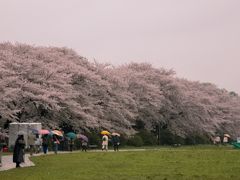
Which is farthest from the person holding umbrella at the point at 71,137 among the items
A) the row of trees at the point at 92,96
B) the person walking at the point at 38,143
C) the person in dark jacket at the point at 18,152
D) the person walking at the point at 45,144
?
the person in dark jacket at the point at 18,152

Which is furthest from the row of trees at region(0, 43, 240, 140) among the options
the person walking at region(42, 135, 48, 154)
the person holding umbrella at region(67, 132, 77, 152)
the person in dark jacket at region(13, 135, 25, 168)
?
the person in dark jacket at region(13, 135, 25, 168)

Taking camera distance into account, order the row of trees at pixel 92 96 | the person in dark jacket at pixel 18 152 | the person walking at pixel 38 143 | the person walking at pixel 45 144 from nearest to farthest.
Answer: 1. the person in dark jacket at pixel 18 152
2. the person walking at pixel 45 144
3. the person walking at pixel 38 143
4. the row of trees at pixel 92 96

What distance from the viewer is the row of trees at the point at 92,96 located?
50.9m

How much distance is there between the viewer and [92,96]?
61750mm

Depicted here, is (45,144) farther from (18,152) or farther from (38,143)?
(18,152)

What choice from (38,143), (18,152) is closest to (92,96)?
(38,143)

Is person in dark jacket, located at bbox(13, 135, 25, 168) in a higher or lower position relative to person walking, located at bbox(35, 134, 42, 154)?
lower

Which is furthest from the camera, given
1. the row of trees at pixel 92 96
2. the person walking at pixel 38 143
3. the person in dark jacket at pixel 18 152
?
the row of trees at pixel 92 96

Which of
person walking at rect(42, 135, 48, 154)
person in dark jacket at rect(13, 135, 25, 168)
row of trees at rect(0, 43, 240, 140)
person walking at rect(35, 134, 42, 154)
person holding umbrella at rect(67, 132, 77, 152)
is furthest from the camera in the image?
row of trees at rect(0, 43, 240, 140)

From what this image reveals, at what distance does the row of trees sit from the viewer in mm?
50938

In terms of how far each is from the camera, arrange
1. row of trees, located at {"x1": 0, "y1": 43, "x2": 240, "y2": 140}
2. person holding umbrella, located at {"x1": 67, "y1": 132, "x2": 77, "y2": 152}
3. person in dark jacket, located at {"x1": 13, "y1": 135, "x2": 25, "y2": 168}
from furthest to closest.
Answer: row of trees, located at {"x1": 0, "y1": 43, "x2": 240, "y2": 140}
person holding umbrella, located at {"x1": 67, "y1": 132, "x2": 77, "y2": 152}
person in dark jacket, located at {"x1": 13, "y1": 135, "x2": 25, "y2": 168}

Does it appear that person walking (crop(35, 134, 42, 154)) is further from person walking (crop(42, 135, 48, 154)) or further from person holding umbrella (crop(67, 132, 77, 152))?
person holding umbrella (crop(67, 132, 77, 152))

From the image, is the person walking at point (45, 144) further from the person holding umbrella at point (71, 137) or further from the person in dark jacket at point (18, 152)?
the person in dark jacket at point (18, 152)

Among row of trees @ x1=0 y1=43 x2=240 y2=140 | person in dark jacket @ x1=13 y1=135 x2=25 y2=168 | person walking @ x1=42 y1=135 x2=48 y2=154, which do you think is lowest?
person in dark jacket @ x1=13 y1=135 x2=25 y2=168
